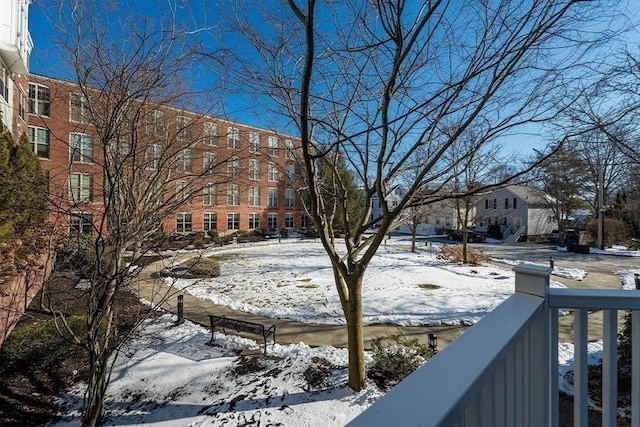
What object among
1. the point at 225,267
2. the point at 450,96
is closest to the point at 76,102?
the point at 450,96

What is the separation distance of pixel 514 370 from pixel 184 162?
6.81 metres

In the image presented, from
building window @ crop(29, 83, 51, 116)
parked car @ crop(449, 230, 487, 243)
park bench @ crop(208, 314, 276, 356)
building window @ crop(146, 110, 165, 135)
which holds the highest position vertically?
building window @ crop(29, 83, 51, 116)

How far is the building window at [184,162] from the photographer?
5.79 meters

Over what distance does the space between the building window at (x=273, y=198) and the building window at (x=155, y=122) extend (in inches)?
1115

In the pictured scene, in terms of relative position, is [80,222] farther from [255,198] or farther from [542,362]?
[255,198]

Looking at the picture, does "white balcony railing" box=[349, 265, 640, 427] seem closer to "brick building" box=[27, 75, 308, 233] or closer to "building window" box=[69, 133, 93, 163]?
"brick building" box=[27, 75, 308, 233]

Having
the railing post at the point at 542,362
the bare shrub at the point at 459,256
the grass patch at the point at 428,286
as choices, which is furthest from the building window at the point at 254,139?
the bare shrub at the point at 459,256

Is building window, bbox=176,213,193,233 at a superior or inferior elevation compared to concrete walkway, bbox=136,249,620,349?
superior

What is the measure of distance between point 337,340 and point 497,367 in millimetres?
6202

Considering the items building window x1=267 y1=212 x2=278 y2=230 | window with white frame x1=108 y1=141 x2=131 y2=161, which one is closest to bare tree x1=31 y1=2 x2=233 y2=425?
window with white frame x1=108 y1=141 x2=131 y2=161

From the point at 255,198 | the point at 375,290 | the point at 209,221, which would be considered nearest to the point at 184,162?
Answer: the point at 375,290

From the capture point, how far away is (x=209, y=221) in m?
28.6

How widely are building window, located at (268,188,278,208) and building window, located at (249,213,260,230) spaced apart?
204 cm

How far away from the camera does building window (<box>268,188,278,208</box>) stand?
3359cm
